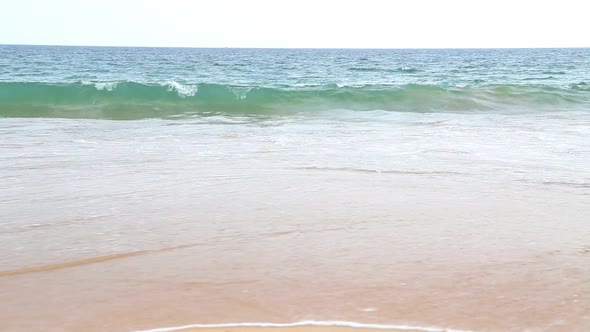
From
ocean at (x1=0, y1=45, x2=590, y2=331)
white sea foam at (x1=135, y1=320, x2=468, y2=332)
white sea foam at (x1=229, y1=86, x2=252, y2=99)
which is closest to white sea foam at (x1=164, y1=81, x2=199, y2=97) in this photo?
white sea foam at (x1=229, y1=86, x2=252, y2=99)

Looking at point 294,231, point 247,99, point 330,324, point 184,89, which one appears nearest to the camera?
point 330,324

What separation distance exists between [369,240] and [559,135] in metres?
6.43

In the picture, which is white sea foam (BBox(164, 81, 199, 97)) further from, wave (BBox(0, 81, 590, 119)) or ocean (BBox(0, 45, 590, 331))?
ocean (BBox(0, 45, 590, 331))

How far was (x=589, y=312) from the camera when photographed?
2635mm

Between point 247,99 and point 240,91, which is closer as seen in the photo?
point 247,99

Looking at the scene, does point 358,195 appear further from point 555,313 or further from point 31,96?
point 31,96

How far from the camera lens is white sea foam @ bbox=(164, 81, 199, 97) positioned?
1758 cm

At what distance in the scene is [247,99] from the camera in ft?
54.7

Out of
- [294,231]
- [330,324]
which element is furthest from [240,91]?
[330,324]

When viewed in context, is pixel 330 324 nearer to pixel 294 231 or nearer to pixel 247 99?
pixel 294 231

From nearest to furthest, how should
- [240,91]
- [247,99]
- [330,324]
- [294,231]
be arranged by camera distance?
[330,324]
[294,231]
[247,99]
[240,91]

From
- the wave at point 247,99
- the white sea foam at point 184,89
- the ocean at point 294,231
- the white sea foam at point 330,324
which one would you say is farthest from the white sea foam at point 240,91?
the white sea foam at point 330,324

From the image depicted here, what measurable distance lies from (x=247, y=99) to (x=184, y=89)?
7.36ft

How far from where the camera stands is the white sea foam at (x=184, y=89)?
17578 mm
